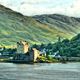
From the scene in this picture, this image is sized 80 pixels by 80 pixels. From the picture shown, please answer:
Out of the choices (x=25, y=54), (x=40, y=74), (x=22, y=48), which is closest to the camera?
(x=40, y=74)

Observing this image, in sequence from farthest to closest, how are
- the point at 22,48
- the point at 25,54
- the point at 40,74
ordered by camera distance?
the point at 22,48 < the point at 25,54 < the point at 40,74

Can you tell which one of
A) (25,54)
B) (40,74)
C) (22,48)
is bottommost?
(40,74)

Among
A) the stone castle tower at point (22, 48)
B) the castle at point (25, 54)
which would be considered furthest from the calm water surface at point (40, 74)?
the stone castle tower at point (22, 48)

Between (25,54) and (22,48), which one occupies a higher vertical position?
(22,48)

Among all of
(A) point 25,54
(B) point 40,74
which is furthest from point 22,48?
(B) point 40,74

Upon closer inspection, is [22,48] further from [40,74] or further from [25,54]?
[40,74]

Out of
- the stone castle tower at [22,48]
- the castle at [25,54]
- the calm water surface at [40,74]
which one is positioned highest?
the stone castle tower at [22,48]

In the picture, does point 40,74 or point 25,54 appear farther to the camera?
point 25,54

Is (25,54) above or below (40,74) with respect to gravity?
above

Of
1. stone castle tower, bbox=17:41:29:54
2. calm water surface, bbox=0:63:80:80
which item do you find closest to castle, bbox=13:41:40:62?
stone castle tower, bbox=17:41:29:54

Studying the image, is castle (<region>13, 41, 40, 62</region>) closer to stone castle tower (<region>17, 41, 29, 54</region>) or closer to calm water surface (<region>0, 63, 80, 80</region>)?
stone castle tower (<region>17, 41, 29, 54</region>)

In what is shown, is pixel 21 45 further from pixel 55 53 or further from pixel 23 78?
pixel 23 78

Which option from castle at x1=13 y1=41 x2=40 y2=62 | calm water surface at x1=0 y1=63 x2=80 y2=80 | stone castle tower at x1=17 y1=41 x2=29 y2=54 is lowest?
calm water surface at x1=0 y1=63 x2=80 y2=80

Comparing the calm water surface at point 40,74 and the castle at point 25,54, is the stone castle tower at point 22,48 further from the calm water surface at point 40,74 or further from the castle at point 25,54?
the calm water surface at point 40,74
